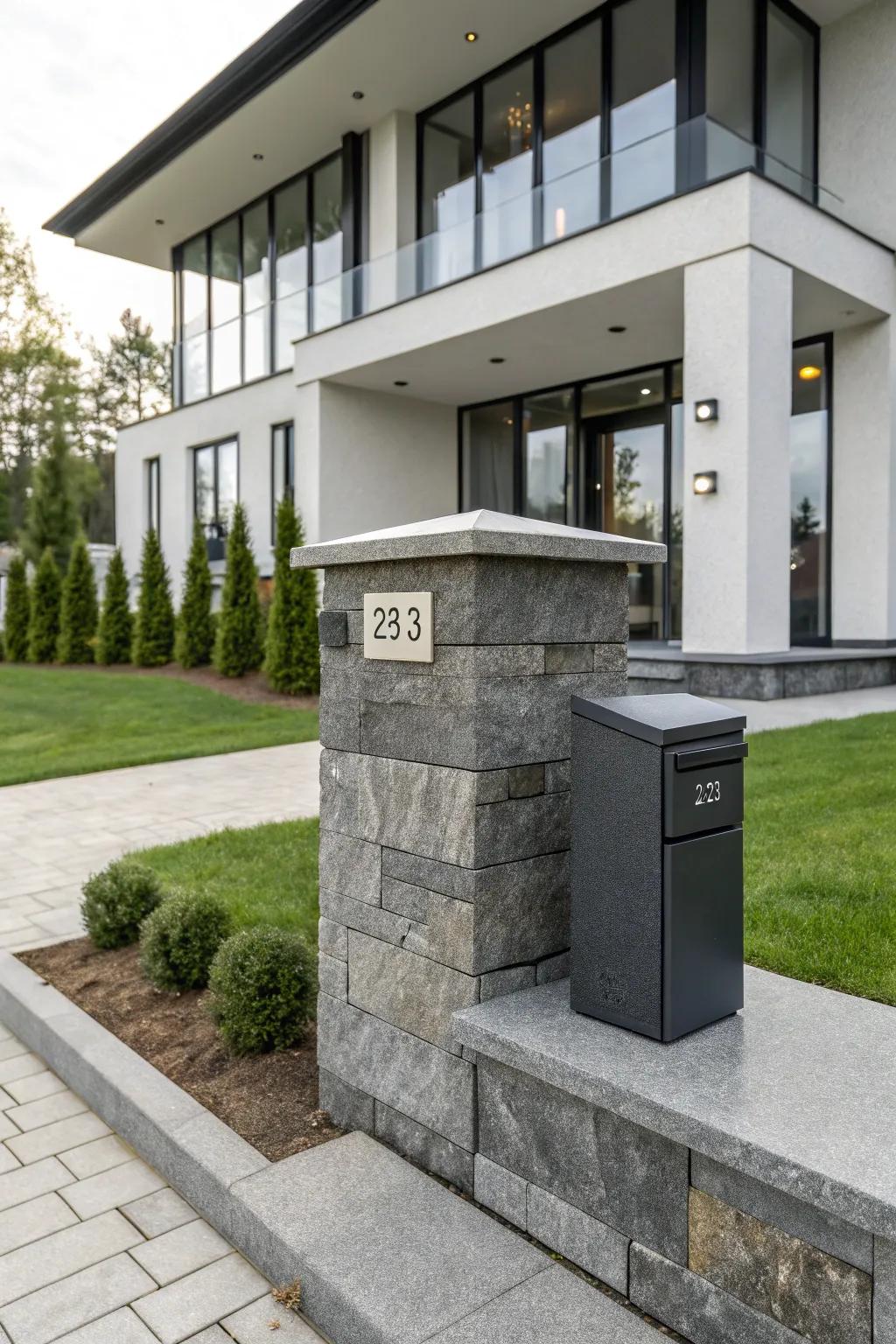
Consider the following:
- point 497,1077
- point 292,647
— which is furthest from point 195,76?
point 497,1077

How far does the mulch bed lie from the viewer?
2.55m

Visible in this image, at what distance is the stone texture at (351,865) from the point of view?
7.95ft

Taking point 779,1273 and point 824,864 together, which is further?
point 824,864

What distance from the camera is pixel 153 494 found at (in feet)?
65.3

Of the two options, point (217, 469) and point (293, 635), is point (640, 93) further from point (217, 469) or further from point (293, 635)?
point (217, 469)

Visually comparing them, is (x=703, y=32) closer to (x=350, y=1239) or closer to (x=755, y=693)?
(x=755, y=693)

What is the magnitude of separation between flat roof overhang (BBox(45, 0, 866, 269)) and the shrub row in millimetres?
11513

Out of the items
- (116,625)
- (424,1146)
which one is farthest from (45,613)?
(424,1146)

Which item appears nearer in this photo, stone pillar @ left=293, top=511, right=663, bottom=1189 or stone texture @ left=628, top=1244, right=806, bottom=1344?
stone texture @ left=628, top=1244, right=806, bottom=1344

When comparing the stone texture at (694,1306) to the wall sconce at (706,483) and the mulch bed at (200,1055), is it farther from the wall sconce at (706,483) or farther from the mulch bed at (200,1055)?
the wall sconce at (706,483)

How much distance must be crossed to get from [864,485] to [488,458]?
627 cm

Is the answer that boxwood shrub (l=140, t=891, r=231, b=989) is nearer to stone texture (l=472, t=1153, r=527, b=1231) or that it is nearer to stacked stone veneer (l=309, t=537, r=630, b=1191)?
stacked stone veneer (l=309, t=537, r=630, b=1191)

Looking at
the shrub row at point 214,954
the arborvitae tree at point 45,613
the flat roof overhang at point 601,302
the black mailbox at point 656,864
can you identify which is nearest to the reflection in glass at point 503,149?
the flat roof overhang at point 601,302

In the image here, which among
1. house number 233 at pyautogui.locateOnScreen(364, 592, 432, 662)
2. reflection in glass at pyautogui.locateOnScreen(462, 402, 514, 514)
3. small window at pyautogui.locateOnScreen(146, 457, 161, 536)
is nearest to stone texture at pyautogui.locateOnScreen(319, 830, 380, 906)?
house number 233 at pyautogui.locateOnScreen(364, 592, 432, 662)
